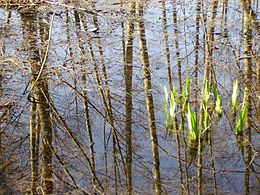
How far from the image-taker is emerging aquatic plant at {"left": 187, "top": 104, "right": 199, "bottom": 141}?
134 inches

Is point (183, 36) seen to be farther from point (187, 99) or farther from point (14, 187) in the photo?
point (14, 187)

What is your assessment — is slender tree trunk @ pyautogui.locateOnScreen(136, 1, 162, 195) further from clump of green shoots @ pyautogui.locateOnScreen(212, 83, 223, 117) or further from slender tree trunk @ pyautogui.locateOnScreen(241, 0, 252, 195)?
slender tree trunk @ pyautogui.locateOnScreen(241, 0, 252, 195)

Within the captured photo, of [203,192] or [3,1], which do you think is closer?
[203,192]

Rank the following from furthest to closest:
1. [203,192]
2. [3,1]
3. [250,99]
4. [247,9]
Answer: [3,1], [247,9], [250,99], [203,192]

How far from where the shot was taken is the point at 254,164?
3.48 metres

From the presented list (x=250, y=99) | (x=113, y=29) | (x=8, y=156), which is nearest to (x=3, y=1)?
(x=113, y=29)

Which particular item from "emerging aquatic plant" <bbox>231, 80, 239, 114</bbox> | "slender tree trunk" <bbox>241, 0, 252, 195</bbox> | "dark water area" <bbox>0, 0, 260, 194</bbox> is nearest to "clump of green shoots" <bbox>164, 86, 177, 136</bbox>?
"dark water area" <bbox>0, 0, 260, 194</bbox>

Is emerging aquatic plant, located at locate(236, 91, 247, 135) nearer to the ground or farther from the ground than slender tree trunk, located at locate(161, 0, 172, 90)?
nearer to the ground

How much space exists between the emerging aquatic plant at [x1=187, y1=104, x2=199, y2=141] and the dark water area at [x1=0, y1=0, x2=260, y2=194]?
0.09 meters

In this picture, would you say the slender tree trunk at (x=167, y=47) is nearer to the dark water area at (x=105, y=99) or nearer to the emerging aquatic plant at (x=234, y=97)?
the dark water area at (x=105, y=99)

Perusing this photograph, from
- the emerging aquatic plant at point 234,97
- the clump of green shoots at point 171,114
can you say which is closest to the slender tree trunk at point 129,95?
the clump of green shoots at point 171,114

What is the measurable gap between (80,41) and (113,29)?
62 centimetres

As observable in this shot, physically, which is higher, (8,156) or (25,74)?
(25,74)

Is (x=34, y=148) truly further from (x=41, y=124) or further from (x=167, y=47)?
(x=167, y=47)
